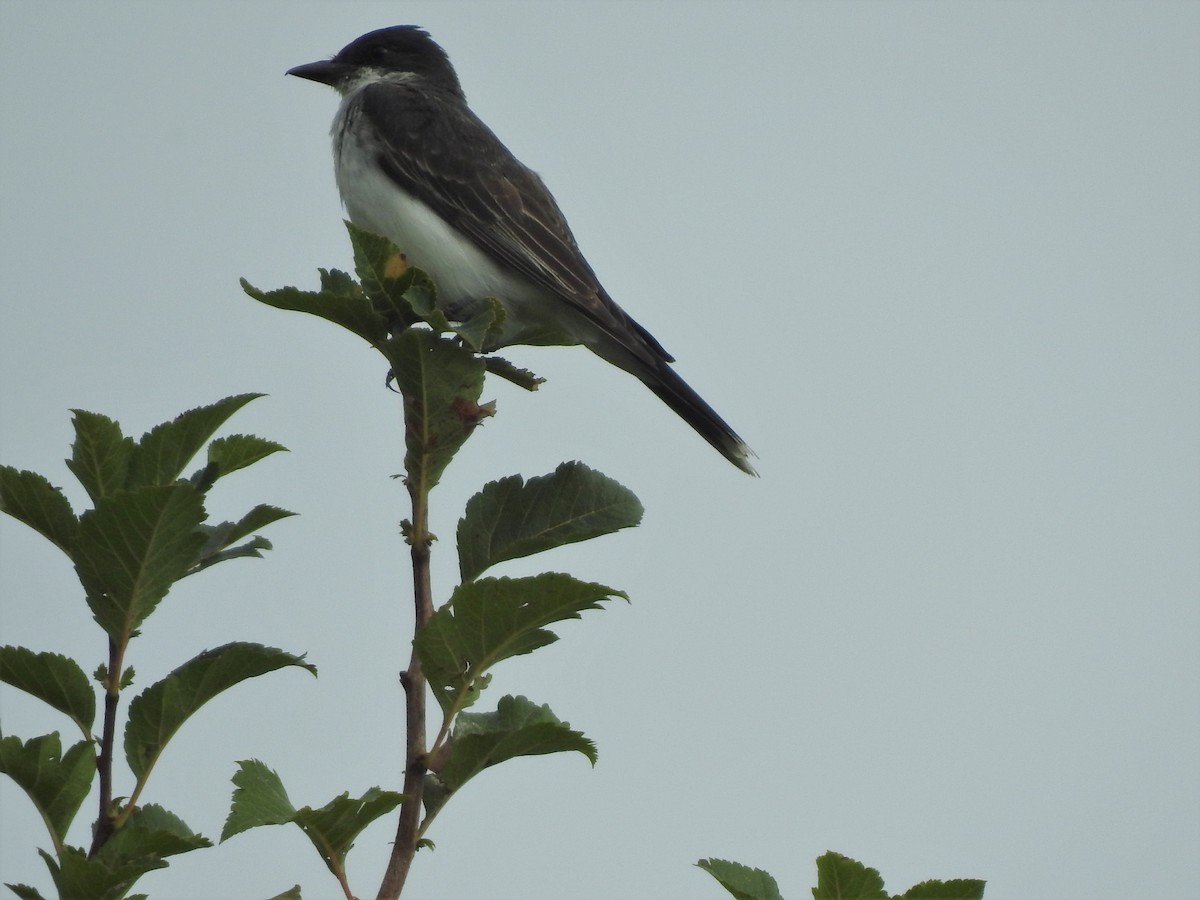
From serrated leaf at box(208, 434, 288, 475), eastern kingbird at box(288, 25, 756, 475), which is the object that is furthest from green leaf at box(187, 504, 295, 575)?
eastern kingbird at box(288, 25, 756, 475)

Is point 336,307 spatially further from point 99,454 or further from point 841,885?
point 841,885

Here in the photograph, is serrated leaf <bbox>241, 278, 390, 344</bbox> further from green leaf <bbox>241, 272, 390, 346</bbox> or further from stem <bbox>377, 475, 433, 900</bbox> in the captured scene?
stem <bbox>377, 475, 433, 900</bbox>

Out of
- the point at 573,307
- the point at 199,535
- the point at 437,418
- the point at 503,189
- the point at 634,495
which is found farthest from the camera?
the point at 503,189

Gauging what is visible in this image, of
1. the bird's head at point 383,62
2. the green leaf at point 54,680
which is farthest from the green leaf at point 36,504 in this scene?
the bird's head at point 383,62

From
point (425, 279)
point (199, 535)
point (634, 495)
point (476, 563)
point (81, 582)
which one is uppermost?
point (425, 279)

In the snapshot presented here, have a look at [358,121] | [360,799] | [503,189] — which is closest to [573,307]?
[503,189]

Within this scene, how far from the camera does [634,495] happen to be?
9.84 ft

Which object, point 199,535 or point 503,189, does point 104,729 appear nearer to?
Answer: point 199,535

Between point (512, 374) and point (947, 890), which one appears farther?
point (512, 374)

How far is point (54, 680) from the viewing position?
8.25 feet

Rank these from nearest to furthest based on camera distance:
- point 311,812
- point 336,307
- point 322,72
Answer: point 311,812 → point 336,307 → point 322,72

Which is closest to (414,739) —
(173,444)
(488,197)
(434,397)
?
(173,444)

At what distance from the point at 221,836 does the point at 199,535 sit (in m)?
0.56

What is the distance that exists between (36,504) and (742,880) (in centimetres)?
151
